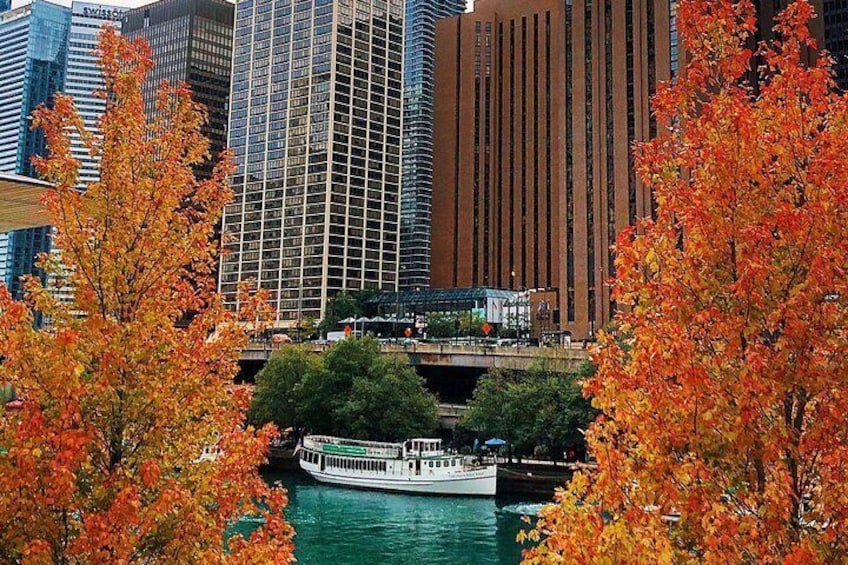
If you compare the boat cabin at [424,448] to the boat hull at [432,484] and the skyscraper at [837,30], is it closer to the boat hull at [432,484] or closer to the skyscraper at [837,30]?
the boat hull at [432,484]

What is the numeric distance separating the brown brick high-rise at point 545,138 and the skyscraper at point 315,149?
1447 cm

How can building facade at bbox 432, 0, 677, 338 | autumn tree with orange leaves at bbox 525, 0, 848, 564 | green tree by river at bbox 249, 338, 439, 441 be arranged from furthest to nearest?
building facade at bbox 432, 0, 677, 338 < green tree by river at bbox 249, 338, 439, 441 < autumn tree with orange leaves at bbox 525, 0, 848, 564

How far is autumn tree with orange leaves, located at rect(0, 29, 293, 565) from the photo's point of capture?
8695mm

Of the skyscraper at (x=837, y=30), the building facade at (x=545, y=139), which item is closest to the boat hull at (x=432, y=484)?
the building facade at (x=545, y=139)

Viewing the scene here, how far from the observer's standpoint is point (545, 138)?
171 meters

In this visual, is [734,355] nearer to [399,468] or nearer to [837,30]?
[399,468]

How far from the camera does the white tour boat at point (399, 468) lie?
58750 mm

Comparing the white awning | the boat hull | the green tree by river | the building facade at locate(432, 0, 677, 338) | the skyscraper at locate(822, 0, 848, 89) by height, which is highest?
the skyscraper at locate(822, 0, 848, 89)

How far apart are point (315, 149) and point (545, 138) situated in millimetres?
54488

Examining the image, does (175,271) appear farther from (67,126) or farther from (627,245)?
(627,245)

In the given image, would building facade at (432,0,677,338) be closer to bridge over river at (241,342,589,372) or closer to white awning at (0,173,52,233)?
bridge over river at (241,342,589,372)

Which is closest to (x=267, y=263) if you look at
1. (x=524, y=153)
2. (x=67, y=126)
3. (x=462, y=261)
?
(x=462, y=261)

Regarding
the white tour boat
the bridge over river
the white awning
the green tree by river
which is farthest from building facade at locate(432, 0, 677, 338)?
the white awning

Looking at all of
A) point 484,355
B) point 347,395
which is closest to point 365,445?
point 347,395
